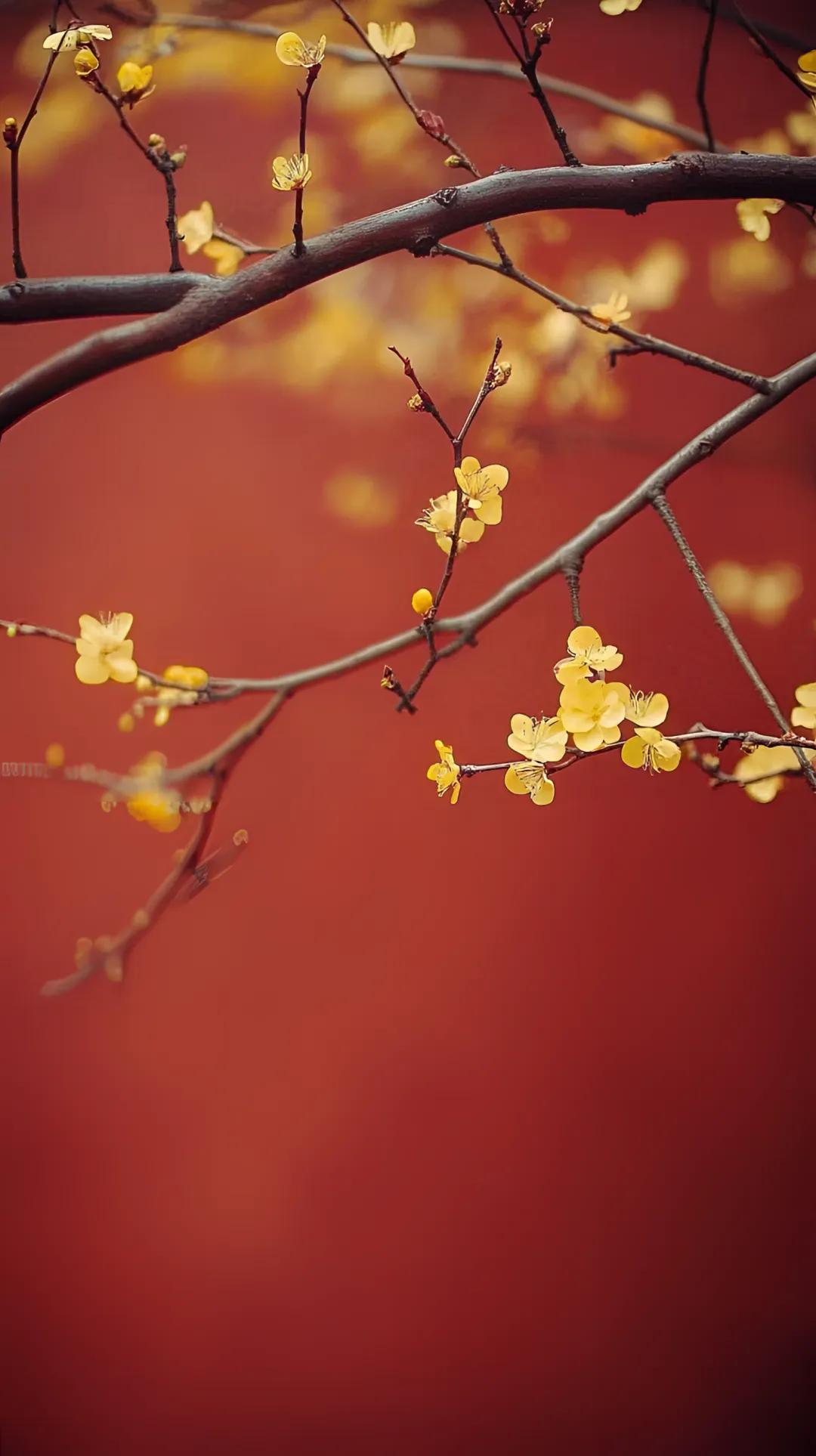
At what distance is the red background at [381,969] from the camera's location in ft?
3.94

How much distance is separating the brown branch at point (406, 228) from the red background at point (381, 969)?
553mm

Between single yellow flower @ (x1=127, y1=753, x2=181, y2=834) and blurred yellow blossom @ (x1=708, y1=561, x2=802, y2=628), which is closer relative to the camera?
single yellow flower @ (x1=127, y1=753, x2=181, y2=834)

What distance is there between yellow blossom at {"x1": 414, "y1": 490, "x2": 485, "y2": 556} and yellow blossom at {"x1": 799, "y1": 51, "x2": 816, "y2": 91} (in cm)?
39

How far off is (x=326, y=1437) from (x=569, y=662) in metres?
1.07

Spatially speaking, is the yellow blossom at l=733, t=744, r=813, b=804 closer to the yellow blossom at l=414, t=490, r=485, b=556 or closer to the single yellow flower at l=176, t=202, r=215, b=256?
the yellow blossom at l=414, t=490, r=485, b=556

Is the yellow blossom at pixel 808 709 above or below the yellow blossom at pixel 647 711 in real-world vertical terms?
below

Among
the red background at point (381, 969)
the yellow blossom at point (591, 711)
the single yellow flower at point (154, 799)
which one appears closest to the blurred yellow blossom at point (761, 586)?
the red background at point (381, 969)

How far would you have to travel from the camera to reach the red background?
1.20m

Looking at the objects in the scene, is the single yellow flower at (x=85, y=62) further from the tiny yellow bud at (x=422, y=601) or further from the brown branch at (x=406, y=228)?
the tiny yellow bud at (x=422, y=601)

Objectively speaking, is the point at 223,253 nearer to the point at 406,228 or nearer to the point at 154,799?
the point at 406,228

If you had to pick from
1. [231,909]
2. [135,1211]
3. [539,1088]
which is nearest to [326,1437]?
[135,1211]

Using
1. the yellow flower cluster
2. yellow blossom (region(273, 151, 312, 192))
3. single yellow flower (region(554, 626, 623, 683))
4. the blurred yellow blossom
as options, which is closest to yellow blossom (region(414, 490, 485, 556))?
the yellow flower cluster

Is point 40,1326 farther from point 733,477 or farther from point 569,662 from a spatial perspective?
point 733,477

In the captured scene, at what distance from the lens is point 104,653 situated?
0.81 m
